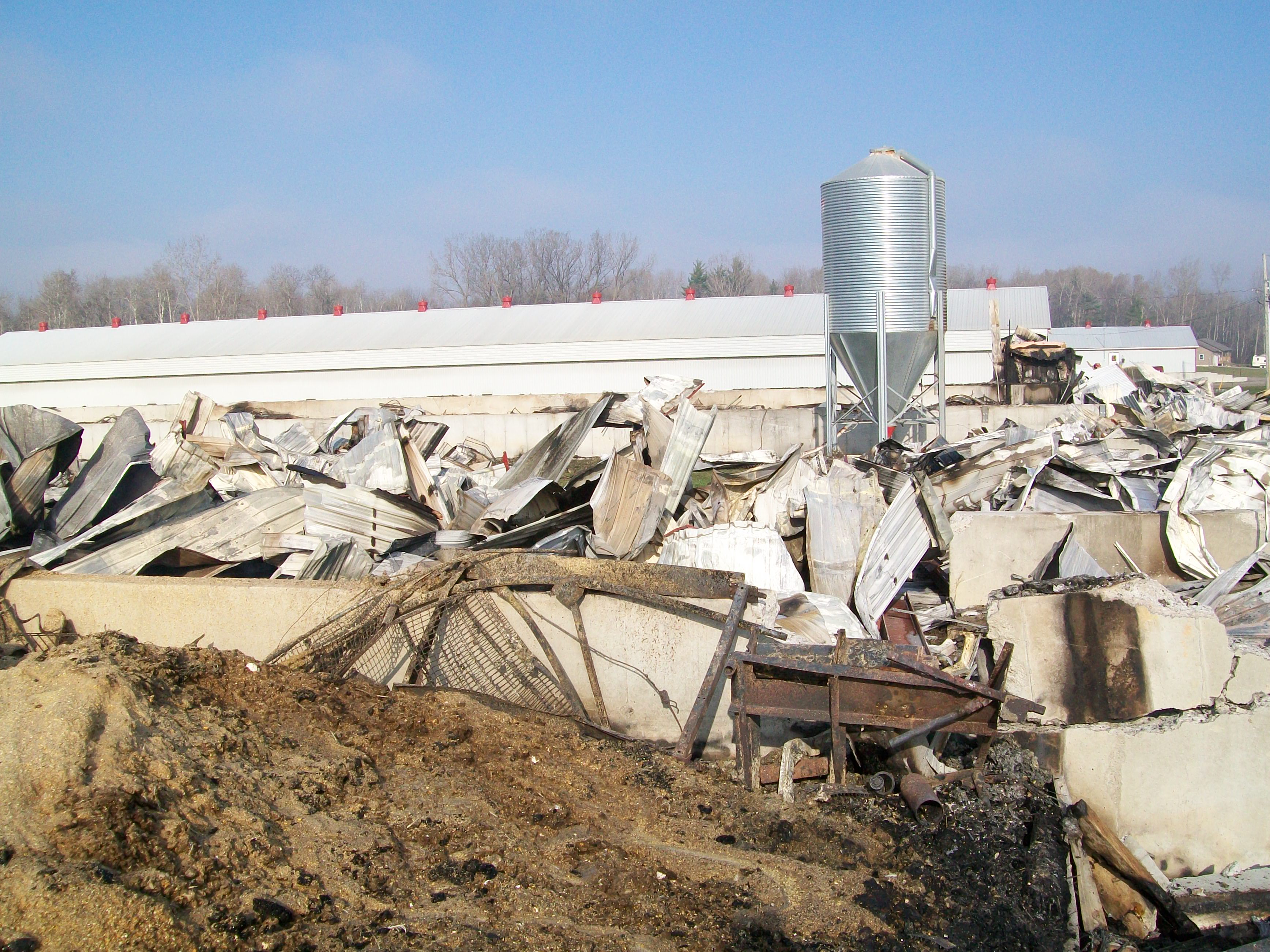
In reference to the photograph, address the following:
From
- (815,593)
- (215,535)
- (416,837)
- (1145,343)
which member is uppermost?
(1145,343)

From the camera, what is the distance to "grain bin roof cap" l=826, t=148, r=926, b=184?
33.5 feet

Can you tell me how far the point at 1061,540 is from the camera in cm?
688

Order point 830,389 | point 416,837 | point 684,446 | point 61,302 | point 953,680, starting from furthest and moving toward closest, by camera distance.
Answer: point 61,302 < point 830,389 < point 684,446 < point 953,680 < point 416,837

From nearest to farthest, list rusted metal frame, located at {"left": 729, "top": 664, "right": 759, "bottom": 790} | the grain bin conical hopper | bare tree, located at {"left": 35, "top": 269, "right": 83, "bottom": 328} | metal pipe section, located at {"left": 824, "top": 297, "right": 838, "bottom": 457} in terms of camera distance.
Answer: rusted metal frame, located at {"left": 729, "top": 664, "right": 759, "bottom": 790}, the grain bin conical hopper, metal pipe section, located at {"left": 824, "top": 297, "right": 838, "bottom": 457}, bare tree, located at {"left": 35, "top": 269, "right": 83, "bottom": 328}

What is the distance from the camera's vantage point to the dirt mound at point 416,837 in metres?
3.06

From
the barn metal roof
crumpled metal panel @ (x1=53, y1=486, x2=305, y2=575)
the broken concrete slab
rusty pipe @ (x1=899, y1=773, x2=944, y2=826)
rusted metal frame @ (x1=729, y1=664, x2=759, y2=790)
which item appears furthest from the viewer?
the barn metal roof

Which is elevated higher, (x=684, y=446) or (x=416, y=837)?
(x=684, y=446)

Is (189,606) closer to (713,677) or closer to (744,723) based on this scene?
(713,677)

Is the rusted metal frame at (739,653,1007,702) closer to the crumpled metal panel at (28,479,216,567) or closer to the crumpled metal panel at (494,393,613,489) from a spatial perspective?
the crumpled metal panel at (494,393,613,489)

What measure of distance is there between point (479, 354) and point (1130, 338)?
36.8 m

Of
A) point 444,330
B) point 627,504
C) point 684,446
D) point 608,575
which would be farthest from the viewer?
point 444,330

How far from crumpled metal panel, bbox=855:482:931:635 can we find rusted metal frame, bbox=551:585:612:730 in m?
→ 2.08

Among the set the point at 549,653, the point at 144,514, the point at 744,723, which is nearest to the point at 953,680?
the point at 744,723

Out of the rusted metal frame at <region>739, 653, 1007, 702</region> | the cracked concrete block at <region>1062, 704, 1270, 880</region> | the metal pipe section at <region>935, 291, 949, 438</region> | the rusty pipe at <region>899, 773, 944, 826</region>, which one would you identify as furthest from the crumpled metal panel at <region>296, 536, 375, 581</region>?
the metal pipe section at <region>935, 291, 949, 438</region>
